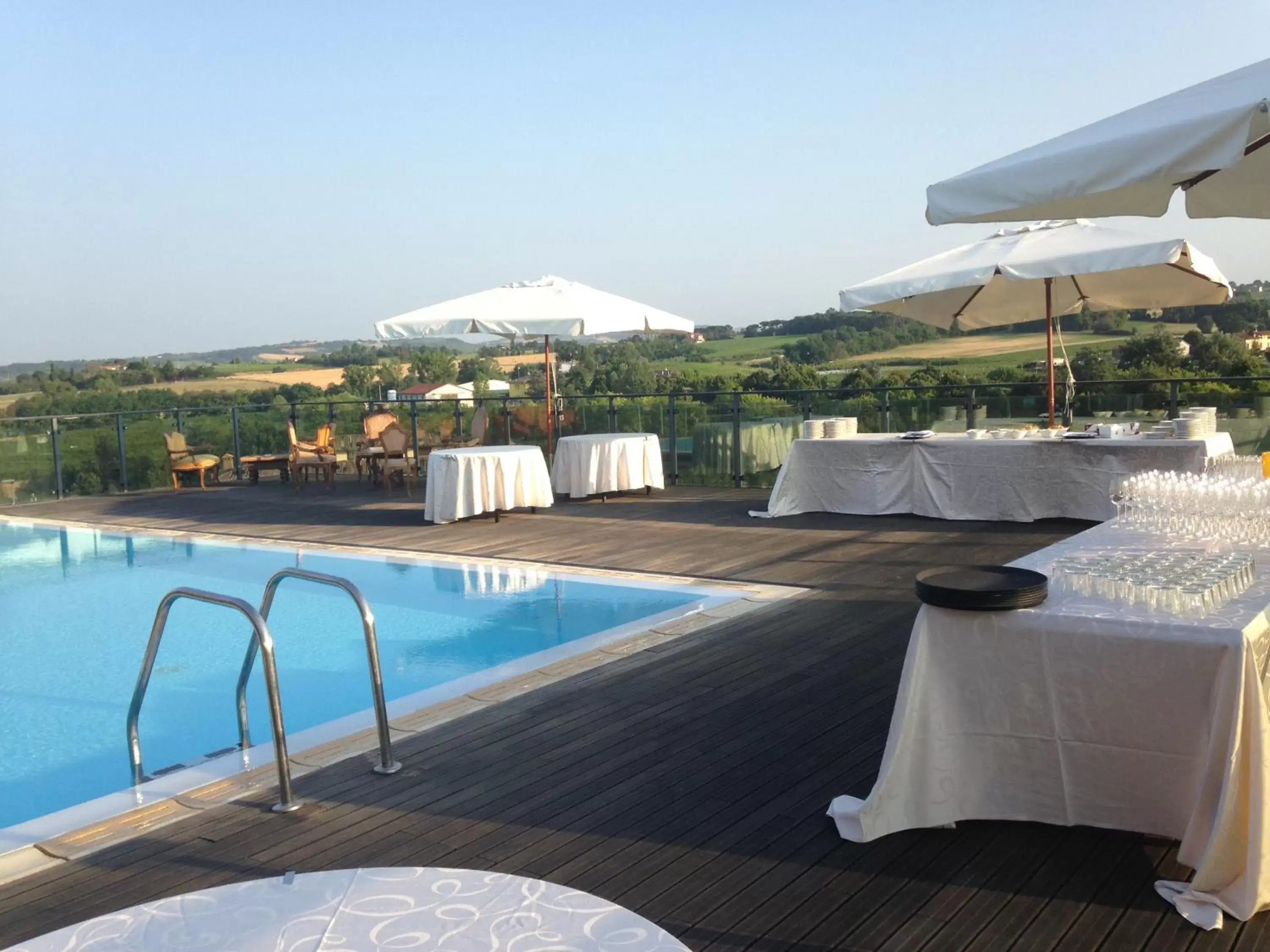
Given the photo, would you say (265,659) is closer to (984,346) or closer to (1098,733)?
(1098,733)

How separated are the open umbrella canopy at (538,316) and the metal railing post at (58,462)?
5200mm

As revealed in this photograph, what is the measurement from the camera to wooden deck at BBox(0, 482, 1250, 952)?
253cm

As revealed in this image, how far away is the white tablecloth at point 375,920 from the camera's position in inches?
47.5

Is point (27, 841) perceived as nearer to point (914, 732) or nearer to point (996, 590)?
point (914, 732)

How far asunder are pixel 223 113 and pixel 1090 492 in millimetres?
19137

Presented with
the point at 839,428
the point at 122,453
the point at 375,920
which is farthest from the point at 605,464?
the point at 375,920

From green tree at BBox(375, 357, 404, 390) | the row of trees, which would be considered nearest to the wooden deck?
the row of trees

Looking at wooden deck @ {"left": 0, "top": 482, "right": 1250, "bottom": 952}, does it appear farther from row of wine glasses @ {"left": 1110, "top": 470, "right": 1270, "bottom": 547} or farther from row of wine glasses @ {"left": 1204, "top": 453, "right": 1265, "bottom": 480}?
row of wine glasses @ {"left": 1204, "top": 453, "right": 1265, "bottom": 480}

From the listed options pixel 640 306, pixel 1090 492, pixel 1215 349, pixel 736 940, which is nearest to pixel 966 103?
pixel 1215 349

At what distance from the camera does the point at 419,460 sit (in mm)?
14086

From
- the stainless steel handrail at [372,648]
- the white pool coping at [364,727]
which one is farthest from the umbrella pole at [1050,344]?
the stainless steel handrail at [372,648]

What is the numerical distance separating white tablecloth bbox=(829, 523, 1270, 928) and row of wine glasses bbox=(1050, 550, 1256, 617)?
1.8 inches

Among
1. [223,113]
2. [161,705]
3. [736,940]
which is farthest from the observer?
[223,113]

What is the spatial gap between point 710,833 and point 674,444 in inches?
376
